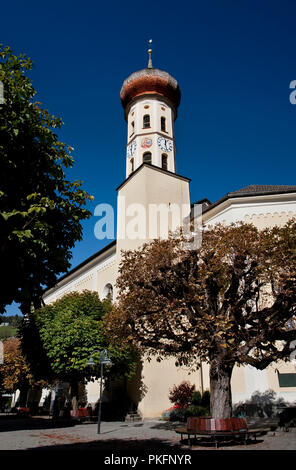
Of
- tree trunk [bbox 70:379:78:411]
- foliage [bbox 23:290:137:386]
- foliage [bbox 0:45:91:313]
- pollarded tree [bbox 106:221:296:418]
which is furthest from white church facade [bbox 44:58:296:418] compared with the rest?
foliage [bbox 0:45:91:313]

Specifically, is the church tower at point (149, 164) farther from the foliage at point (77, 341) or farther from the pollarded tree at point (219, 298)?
the pollarded tree at point (219, 298)

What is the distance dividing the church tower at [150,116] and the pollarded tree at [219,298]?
18664 millimetres

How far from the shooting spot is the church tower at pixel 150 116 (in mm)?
31516

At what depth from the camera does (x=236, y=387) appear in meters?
20.0

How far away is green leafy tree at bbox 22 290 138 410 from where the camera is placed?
20.4 metres

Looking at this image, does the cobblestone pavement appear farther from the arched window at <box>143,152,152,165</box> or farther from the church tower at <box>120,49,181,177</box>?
the arched window at <box>143,152,152,165</box>

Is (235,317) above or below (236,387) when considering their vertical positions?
above

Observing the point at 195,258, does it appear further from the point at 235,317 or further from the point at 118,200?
the point at 118,200

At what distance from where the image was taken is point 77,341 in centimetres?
2053

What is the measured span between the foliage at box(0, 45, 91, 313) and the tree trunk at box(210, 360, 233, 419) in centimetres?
599

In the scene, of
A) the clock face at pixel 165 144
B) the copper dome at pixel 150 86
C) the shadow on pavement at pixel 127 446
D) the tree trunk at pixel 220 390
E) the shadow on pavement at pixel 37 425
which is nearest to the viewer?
the shadow on pavement at pixel 127 446

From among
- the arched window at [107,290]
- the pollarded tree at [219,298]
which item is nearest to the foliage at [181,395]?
the pollarded tree at [219,298]
